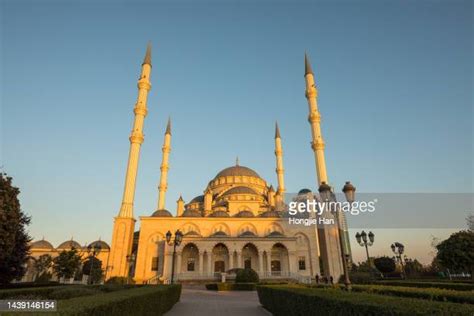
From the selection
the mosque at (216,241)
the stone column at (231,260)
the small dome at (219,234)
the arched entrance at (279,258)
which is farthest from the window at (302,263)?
the small dome at (219,234)

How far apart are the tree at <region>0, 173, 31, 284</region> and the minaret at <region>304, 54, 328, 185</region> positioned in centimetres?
3006

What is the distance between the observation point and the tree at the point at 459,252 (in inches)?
1069

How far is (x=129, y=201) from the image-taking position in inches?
1303

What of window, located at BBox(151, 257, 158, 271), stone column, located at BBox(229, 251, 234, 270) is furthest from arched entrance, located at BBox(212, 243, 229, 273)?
window, located at BBox(151, 257, 158, 271)

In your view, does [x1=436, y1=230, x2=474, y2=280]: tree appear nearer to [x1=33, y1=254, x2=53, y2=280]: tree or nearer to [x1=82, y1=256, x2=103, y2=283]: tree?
[x1=82, y1=256, x2=103, y2=283]: tree

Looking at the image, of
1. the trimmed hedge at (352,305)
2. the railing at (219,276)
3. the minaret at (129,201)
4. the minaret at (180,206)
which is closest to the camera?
the trimmed hedge at (352,305)

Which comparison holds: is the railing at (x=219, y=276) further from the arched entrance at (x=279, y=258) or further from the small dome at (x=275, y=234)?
the small dome at (x=275, y=234)

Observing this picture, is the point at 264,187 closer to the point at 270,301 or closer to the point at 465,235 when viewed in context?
the point at 465,235

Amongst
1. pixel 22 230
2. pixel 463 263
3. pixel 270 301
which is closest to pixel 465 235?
pixel 463 263

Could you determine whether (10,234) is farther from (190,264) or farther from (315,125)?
(315,125)

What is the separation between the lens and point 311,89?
130ft

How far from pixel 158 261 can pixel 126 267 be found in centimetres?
452

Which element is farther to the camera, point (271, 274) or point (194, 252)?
point (194, 252)

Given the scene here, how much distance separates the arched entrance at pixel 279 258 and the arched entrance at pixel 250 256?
2.16 metres
